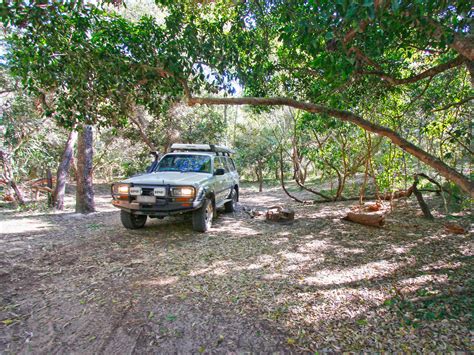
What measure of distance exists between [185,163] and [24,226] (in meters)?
4.21

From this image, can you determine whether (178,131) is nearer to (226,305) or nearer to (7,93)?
(7,93)

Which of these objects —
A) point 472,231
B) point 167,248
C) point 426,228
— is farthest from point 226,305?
point 472,231

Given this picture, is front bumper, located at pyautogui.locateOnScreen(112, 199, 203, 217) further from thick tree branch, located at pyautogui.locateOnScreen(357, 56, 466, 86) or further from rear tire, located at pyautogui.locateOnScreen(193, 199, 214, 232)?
thick tree branch, located at pyautogui.locateOnScreen(357, 56, 466, 86)

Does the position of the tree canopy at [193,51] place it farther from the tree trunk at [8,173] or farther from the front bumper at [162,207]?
the tree trunk at [8,173]

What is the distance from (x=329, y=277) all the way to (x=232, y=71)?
375cm

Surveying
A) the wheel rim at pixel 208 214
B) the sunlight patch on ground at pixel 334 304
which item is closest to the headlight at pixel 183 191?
the wheel rim at pixel 208 214

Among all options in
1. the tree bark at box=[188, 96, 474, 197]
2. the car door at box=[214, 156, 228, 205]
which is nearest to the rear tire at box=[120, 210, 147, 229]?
A: the car door at box=[214, 156, 228, 205]

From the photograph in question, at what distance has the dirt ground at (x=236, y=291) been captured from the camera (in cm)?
233

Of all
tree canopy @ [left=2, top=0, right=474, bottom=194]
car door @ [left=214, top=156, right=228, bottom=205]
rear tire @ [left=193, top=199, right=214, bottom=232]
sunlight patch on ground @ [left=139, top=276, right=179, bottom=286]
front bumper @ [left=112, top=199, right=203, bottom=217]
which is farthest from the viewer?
car door @ [left=214, top=156, right=228, bottom=205]

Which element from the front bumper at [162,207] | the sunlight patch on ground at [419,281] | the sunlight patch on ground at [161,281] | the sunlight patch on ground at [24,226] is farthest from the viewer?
the sunlight patch on ground at [24,226]

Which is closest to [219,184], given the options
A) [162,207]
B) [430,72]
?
[162,207]

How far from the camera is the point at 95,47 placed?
396cm

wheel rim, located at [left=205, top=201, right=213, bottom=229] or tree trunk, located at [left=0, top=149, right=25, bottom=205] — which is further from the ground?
tree trunk, located at [left=0, top=149, right=25, bottom=205]

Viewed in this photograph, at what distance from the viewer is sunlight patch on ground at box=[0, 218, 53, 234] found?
584 cm
